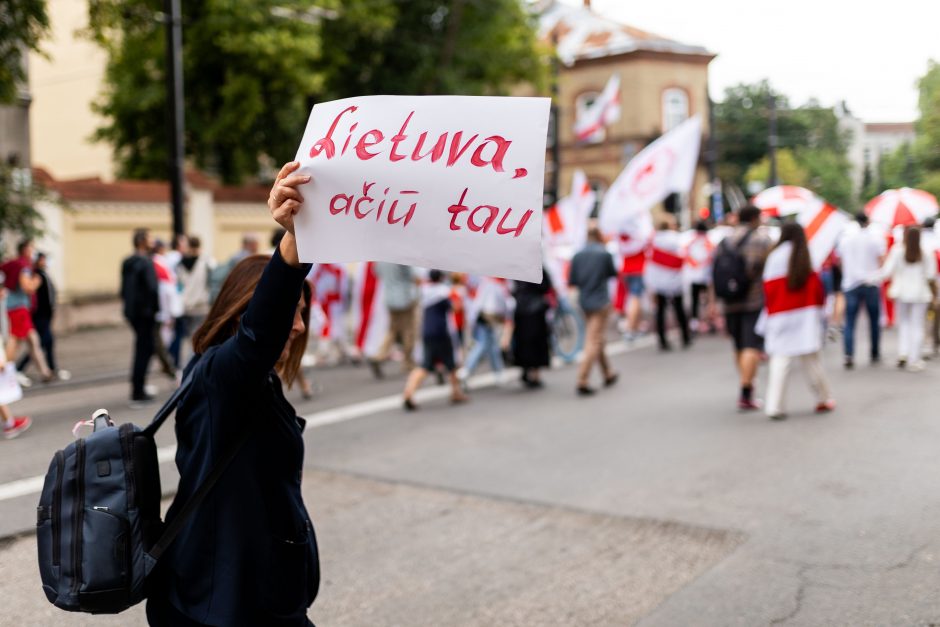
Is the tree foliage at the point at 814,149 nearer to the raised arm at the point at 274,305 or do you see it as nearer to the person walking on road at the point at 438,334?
the person walking on road at the point at 438,334

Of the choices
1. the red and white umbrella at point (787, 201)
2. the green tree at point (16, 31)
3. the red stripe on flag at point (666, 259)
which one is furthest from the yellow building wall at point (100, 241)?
the red and white umbrella at point (787, 201)

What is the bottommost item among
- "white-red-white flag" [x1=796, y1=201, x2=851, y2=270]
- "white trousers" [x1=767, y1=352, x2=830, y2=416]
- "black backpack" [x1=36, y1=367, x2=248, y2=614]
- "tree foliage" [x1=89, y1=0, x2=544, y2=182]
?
"white trousers" [x1=767, y1=352, x2=830, y2=416]

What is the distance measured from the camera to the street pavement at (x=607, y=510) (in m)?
4.45

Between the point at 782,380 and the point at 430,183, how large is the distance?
6901 millimetres

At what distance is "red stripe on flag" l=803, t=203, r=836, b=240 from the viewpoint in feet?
30.0

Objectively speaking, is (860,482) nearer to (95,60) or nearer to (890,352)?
(890,352)

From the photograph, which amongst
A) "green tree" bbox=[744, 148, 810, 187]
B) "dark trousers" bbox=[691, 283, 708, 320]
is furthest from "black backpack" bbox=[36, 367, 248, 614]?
"dark trousers" bbox=[691, 283, 708, 320]

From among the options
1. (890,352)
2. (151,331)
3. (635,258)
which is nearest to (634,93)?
(635,258)

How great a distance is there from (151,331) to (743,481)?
6512 millimetres

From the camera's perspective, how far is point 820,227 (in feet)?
30.4

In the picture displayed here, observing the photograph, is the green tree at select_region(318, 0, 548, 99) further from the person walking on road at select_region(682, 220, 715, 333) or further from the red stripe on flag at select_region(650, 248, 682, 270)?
the red stripe on flag at select_region(650, 248, 682, 270)

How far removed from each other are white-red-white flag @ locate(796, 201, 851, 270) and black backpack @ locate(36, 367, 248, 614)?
25.9 ft

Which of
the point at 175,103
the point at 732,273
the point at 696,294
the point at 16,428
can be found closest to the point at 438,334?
the point at 732,273

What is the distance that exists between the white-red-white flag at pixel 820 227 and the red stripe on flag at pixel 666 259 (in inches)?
198
